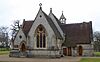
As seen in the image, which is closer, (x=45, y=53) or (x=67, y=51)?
(x=45, y=53)

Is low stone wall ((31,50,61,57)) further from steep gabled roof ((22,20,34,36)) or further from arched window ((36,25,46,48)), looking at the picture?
steep gabled roof ((22,20,34,36))

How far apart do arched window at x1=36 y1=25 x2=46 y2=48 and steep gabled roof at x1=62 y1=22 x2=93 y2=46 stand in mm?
→ 7895

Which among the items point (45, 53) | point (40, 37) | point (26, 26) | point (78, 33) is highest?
point (26, 26)

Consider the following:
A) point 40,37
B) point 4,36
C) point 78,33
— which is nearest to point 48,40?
point 40,37

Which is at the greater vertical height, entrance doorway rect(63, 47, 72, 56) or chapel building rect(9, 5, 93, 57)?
chapel building rect(9, 5, 93, 57)

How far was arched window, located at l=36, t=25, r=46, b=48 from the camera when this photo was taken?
142ft

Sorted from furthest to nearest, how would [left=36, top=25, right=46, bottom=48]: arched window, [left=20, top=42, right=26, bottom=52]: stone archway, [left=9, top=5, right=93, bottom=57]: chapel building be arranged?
[left=20, top=42, right=26, bottom=52]: stone archway < [left=36, top=25, right=46, bottom=48]: arched window < [left=9, top=5, right=93, bottom=57]: chapel building

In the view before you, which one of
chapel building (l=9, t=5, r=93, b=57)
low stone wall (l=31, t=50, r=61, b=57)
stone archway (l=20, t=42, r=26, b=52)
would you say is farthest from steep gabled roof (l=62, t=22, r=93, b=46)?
stone archway (l=20, t=42, r=26, b=52)

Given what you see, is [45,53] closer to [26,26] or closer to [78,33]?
[26,26]

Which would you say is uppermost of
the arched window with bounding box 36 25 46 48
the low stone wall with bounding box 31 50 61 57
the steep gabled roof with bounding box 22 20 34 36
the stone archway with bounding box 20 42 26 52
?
the steep gabled roof with bounding box 22 20 34 36

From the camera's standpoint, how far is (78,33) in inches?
2028

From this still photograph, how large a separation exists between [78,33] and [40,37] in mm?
11183

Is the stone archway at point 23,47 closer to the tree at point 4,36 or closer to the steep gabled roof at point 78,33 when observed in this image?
the steep gabled roof at point 78,33

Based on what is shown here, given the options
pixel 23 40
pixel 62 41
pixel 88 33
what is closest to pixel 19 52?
pixel 23 40
